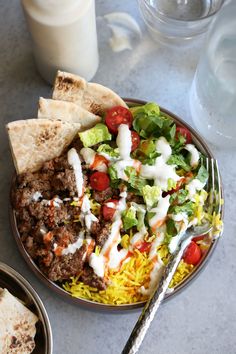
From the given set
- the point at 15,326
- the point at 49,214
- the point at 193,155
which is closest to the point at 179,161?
the point at 193,155

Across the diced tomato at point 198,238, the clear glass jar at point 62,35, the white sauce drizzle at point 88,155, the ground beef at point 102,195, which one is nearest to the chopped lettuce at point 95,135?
the white sauce drizzle at point 88,155

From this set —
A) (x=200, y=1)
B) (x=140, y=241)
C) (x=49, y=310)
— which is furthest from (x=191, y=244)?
(x=200, y=1)

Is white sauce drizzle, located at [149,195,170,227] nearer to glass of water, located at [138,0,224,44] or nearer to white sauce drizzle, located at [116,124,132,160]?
white sauce drizzle, located at [116,124,132,160]

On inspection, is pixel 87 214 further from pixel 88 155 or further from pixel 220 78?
pixel 220 78

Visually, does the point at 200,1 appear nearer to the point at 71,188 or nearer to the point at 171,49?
the point at 171,49

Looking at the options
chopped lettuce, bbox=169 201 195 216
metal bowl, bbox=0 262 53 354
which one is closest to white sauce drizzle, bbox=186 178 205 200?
chopped lettuce, bbox=169 201 195 216

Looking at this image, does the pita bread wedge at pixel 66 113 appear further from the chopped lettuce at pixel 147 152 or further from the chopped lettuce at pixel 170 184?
the chopped lettuce at pixel 170 184
